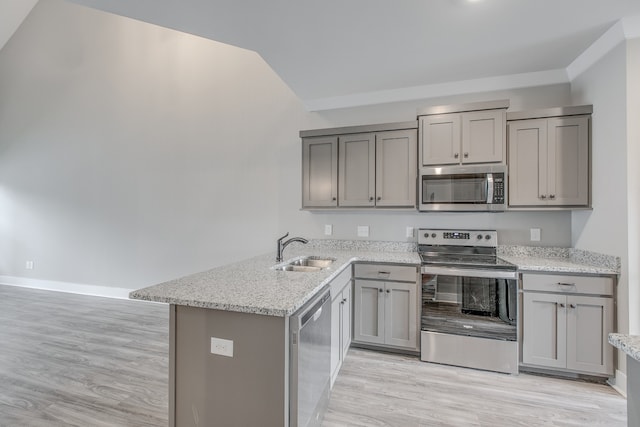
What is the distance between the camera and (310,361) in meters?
1.56

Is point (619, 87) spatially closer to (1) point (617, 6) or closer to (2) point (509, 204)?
(1) point (617, 6)

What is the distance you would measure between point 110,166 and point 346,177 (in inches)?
157

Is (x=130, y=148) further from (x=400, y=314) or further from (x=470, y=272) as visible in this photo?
(x=470, y=272)

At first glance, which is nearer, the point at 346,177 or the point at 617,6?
the point at 617,6

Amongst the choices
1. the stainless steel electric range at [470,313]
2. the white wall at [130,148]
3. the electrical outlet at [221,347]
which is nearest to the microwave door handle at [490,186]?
the stainless steel electric range at [470,313]

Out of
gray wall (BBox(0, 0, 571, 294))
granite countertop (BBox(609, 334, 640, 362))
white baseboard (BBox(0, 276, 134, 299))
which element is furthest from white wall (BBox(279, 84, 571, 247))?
white baseboard (BBox(0, 276, 134, 299))

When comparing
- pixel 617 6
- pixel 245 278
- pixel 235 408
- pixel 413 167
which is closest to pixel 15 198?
pixel 245 278

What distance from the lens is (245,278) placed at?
72.6 inches

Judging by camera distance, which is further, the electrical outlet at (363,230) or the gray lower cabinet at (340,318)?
the electrical outlet at (363,230)

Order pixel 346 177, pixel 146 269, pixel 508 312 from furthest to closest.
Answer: pixel 146 269 < pixel 346 177 < pixel 508 312

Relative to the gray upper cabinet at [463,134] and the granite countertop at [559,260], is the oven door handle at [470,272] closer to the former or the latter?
the granite countertop at [559,260]

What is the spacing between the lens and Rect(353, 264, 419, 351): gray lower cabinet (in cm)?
269

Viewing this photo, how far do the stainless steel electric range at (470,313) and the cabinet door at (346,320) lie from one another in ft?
2.25

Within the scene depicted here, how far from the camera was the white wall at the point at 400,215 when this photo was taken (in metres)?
2.87
